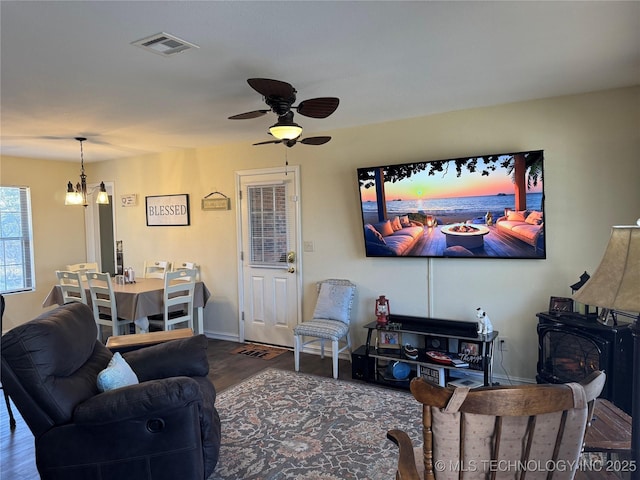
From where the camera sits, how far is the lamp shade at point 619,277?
1.24 metres

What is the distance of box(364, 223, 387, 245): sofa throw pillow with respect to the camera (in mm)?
4055

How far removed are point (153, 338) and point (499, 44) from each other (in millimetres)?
3035

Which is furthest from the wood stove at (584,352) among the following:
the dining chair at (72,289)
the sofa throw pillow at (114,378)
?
the dining chair at (72,289)

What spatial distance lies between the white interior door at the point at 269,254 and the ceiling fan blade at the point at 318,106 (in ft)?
6.29

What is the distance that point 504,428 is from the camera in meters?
1.16

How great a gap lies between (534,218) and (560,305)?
720mm

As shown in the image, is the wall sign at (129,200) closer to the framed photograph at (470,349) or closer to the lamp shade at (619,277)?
the framed photograph at (470,349)

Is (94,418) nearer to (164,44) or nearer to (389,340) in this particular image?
(164,44)

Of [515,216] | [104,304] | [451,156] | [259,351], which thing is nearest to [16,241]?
[104,304]

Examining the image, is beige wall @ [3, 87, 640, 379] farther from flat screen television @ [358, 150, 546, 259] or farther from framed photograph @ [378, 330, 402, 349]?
framed photograph @ [378, 330, 402, 349]

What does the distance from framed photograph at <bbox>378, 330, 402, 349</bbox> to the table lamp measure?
8.44 ft

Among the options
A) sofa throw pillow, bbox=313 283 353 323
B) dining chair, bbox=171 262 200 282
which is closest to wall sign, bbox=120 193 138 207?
dining chair, bbox=171 262 200 282

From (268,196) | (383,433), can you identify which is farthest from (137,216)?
(383,433)

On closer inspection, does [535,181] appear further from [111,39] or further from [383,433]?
[111,39]
